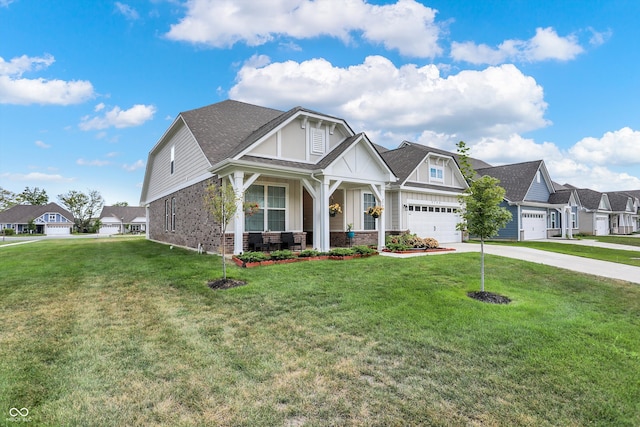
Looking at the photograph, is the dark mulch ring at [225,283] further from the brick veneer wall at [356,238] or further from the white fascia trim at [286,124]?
the brick veneer wall at [356,238]

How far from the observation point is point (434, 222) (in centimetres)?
1797

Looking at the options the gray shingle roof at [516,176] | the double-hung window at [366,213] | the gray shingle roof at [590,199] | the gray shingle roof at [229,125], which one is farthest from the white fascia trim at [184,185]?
the gray shingle roof at [590,199]

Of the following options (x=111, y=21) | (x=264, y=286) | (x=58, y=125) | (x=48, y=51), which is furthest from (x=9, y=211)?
(x=264, y=286)

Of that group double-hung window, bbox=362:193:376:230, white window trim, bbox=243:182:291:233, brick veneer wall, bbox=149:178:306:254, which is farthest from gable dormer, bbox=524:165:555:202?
brick veneer wall, bbox=149:178:306:254

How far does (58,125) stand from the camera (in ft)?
73.0

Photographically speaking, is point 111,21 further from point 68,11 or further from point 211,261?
point 211,261

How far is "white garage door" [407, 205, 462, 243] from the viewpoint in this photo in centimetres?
1692

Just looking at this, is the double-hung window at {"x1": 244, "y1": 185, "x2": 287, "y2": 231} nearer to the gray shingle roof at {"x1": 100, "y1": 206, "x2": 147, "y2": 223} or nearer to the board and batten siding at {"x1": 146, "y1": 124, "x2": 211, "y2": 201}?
the board and batten siding at {"x1": 146, "y1": 124, "x2": 211, "y2": 201}

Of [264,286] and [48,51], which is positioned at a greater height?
[48,51]

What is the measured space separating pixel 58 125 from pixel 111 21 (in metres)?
12.4

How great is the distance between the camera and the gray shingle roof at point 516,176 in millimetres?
22609

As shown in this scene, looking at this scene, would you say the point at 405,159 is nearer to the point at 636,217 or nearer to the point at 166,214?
the point at 166,214

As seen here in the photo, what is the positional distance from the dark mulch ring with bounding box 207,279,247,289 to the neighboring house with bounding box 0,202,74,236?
208 ft

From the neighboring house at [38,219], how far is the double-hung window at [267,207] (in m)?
59.5
